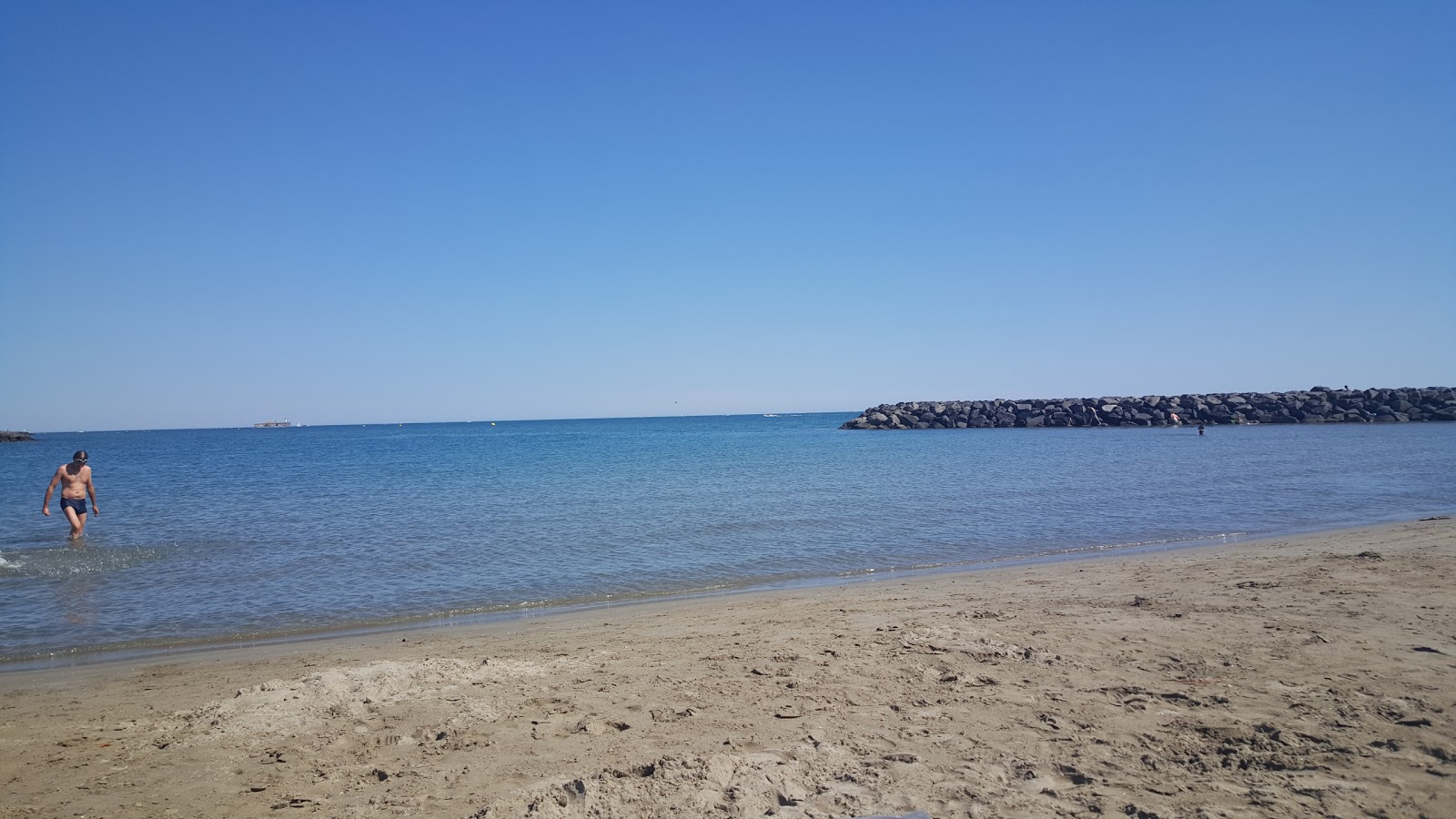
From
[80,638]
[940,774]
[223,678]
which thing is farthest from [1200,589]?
[80,638]

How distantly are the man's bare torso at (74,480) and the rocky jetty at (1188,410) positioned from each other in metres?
61.8

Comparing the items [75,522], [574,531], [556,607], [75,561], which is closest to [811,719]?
[556,607]

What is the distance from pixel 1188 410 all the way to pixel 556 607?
206 ft

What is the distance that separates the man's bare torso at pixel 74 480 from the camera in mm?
15609

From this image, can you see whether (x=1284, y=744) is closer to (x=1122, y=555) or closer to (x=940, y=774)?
(x=940, y=774)

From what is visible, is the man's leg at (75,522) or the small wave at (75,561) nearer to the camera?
the small wave at (75,561)

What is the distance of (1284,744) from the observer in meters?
4.23

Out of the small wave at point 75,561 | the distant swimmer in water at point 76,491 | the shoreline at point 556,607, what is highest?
the distant swimmer in water at point 76,491

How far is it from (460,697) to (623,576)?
576cm

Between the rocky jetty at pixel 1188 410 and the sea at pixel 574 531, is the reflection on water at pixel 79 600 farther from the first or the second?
the rocky jetty at pixel 1188 410

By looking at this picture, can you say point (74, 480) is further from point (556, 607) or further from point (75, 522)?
point (556, 607)

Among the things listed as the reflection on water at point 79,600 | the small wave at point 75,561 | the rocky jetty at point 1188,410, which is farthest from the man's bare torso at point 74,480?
the rocky jetty at point 1188,410

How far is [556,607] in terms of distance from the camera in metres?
9.80

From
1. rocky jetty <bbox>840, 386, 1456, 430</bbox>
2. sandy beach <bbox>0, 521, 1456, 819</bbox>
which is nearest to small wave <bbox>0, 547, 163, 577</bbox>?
sandy beach <bbox>0, 521, 1456, 819</bbox>
